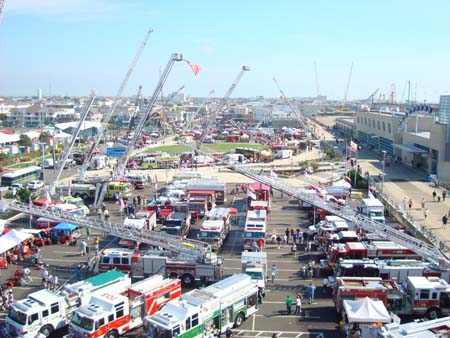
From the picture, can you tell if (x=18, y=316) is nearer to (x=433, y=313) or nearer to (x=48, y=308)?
(x=48, y=308)

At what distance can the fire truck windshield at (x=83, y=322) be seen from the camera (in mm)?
12281

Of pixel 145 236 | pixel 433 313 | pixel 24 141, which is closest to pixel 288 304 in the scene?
pixel 433 313

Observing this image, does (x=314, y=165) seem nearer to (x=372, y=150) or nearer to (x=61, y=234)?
(x=372, y=150)

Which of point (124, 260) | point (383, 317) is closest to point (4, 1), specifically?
point (124, 260)

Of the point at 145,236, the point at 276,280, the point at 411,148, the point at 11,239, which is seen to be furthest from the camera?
the point at 411,148

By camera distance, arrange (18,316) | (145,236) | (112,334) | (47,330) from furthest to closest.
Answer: (145,236)
(47,330)
(18,316)
(112,334)

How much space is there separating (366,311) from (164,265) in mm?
7353

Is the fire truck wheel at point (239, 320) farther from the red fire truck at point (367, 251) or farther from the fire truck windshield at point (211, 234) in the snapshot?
the fire truck windshield at point (211, 234)

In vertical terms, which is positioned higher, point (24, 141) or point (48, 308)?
point (24, 141)

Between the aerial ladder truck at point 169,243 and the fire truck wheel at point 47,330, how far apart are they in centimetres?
512

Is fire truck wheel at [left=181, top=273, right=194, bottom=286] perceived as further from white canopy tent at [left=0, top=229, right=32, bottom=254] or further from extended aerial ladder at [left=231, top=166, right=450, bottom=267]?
white canopy tent at [left=0, top=229, right=32, bottom=254]

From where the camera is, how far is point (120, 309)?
42.7ft

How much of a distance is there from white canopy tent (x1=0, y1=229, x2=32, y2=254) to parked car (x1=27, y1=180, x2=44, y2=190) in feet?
48.5

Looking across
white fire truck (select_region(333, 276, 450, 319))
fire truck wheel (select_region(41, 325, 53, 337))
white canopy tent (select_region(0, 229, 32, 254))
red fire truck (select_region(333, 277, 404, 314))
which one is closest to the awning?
white fire truck (select_region(333, 276, 450, 319))
